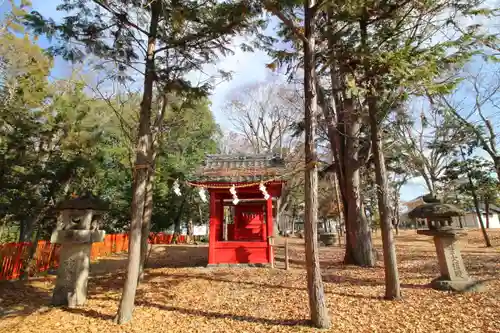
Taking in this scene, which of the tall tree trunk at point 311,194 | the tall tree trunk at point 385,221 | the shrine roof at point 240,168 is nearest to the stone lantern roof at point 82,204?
the shrine roof at point 240,168

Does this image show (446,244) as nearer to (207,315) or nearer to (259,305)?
(259,305)

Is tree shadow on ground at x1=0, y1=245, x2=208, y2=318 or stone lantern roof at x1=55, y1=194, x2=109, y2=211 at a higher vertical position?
stone lantern roof at x1=55, y1=194, x2=109, y2=211

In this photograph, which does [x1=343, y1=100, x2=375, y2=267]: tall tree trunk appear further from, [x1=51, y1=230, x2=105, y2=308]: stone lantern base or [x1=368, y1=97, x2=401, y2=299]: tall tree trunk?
[x1=51, y1=230, x2=105, y2=308]: stone lantern base

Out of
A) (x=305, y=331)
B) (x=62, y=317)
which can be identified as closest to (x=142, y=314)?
(x=62, y=317)

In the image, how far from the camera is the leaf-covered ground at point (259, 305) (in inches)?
179

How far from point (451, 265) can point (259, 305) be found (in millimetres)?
4405

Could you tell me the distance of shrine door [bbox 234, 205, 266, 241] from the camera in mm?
14328

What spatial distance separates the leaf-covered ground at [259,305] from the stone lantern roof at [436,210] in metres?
1.64

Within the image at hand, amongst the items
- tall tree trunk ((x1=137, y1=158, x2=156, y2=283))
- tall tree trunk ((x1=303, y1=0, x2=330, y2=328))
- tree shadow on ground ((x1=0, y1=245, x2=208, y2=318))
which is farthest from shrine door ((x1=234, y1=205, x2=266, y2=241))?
tall tree trunk ((x1=303, y1=0, x2=330, y2=328))

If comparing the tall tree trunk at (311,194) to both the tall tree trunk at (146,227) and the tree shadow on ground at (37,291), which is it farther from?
the tall tree trunk at (146,227)

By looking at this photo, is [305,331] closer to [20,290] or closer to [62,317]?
[62,317]

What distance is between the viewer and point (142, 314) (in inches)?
209

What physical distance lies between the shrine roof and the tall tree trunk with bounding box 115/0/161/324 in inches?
174

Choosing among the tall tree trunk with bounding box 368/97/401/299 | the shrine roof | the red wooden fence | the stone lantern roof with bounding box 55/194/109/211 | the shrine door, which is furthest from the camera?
the shrine door
